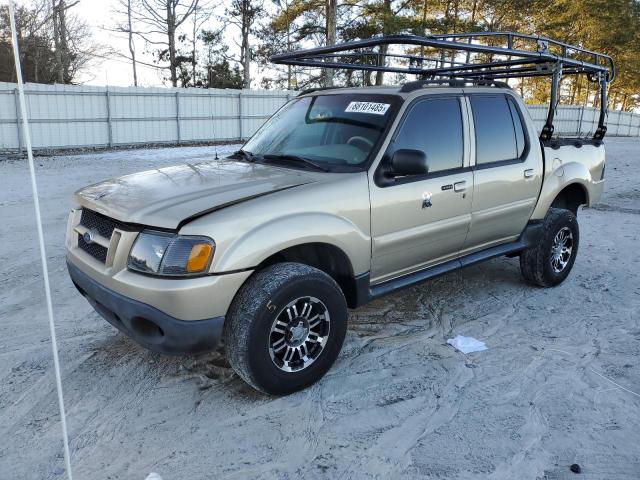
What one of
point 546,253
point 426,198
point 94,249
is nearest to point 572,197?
point 546,253

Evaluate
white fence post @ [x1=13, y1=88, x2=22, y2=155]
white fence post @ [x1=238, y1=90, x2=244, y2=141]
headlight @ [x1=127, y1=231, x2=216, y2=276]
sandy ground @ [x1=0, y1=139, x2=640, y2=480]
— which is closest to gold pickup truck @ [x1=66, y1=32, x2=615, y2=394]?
headlight @ [x1=127, y1=231, x2=216, y2=276]

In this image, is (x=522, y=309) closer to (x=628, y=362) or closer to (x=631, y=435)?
(x=628, y=362)

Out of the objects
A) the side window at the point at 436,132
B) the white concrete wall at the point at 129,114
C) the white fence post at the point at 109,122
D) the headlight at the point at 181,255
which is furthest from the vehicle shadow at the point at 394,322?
the white fence post at the point at 109,122

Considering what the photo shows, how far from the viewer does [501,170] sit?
457 centimetres

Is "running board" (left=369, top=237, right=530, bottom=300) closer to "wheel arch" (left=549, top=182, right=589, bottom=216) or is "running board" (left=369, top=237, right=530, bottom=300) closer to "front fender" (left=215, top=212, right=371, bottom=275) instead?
"front fender" (left=215, top=212, right=371, bottom=275)

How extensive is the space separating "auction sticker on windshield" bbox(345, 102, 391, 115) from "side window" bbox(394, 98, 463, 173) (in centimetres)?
19

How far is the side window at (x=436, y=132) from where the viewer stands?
394cm

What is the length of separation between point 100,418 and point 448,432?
199cm

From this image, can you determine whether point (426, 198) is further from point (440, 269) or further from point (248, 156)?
point (248, 156)

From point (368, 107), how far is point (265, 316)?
1.84 metres

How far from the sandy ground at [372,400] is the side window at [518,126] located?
4.66 ft

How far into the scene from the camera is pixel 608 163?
16.8 meters

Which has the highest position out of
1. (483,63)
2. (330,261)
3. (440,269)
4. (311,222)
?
(483,63)

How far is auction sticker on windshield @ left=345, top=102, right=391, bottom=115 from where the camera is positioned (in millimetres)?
3952
